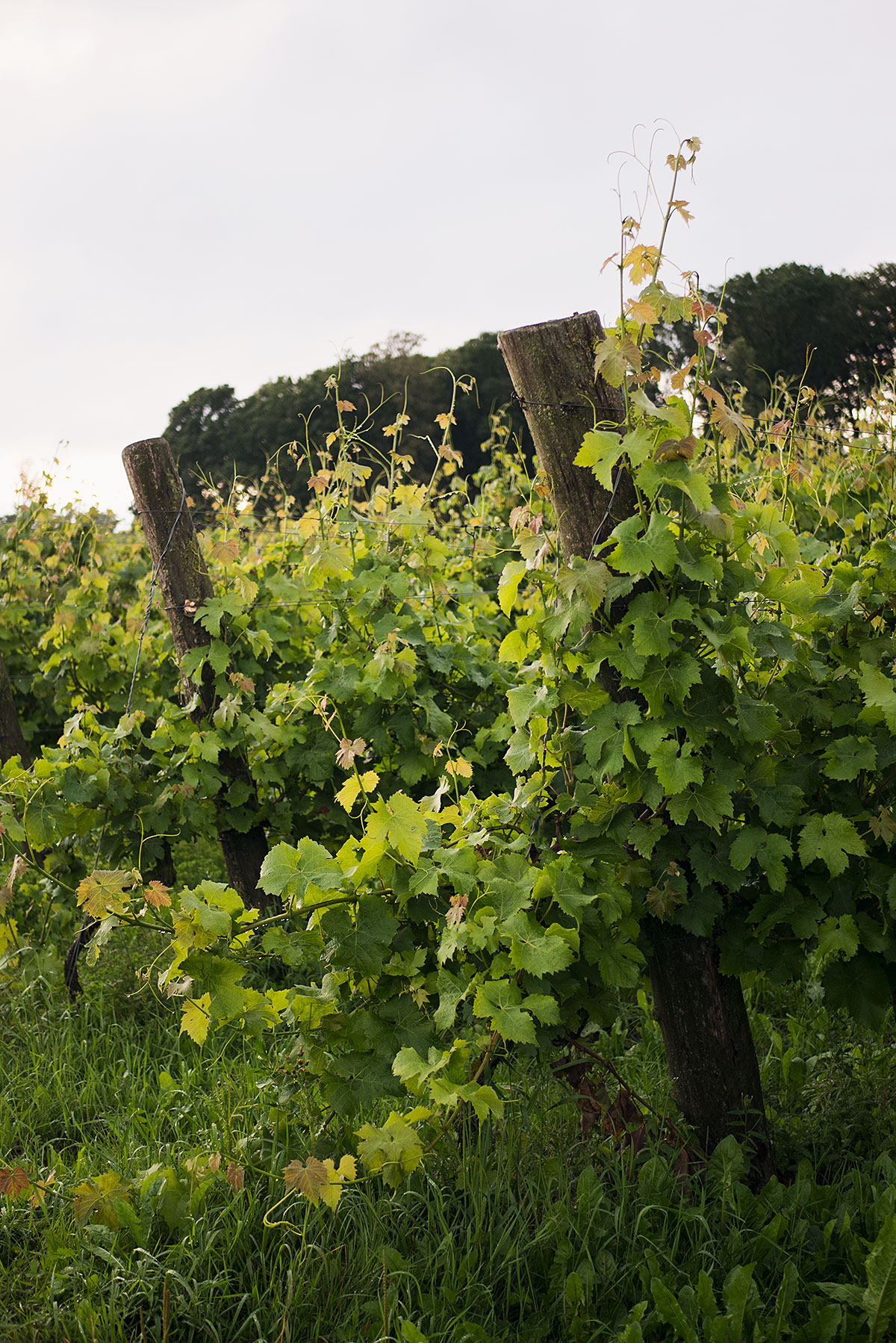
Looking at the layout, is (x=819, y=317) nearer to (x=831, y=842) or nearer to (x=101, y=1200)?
(x=831, y=842)

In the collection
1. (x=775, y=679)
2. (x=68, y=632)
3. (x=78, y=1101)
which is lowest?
(x=78, y=1101)

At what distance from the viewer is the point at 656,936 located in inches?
86.1

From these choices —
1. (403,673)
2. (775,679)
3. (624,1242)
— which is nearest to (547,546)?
(775,679)

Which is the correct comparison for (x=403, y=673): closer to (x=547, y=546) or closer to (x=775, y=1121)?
(x=547, y=546)

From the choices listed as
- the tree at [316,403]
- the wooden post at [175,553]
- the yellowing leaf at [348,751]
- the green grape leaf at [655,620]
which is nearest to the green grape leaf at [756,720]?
the green grape leaf at [655,620]

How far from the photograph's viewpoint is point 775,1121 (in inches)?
92.8

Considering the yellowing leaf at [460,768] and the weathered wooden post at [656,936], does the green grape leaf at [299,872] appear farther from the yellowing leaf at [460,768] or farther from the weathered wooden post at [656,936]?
the weathered wooden post at [656,936]

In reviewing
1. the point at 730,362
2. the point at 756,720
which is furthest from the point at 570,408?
the point at 730,362

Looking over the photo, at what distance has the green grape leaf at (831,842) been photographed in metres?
2.00

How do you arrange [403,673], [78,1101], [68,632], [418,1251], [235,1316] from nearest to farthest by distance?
[235,1316]
[418,1251]
[78,1101]
[403,673]
[68,632]

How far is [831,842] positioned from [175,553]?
265 cm

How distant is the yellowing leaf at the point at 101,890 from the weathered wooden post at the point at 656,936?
1192 millimetres

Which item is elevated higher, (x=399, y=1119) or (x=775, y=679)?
(x=775, y=679)

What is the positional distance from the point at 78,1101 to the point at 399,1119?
4.54ft
